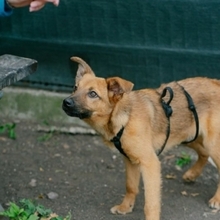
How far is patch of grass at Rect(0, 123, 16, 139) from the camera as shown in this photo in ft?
24.0

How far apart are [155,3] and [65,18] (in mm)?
1111

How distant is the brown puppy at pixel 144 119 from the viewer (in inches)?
202

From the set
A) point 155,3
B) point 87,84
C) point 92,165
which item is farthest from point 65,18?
point 87,84

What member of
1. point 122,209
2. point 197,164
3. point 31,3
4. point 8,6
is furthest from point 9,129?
point 31,3

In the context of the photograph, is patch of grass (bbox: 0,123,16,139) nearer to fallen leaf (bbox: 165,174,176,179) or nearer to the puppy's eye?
fallen leaf (bbox: 165,174,176,179)

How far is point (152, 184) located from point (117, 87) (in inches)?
34.3

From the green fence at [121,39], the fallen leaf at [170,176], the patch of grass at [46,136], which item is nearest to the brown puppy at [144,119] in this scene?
the fallen leaf at [170,176]

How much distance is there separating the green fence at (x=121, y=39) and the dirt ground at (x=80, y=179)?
30.2 inches

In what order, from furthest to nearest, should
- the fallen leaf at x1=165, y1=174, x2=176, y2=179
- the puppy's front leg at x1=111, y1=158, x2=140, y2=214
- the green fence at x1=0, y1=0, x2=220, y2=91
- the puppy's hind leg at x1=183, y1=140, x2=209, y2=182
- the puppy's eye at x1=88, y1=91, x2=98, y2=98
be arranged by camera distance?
the green fence at x1=0, y1=0, x2=220, y2=91 → the fallen leaf at x1=165, y1=174, x2=176, y2=179 → the puppy's hind leg at x1=183, y1=140, x2=209, y2=182 → the puppy's front leg at x1=111, y1=158, x2=140, y2=214 → the puppy's eye at x1=88, y1=91, x2=98, y2=98

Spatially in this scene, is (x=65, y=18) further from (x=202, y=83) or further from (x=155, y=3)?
(x=202, y=83)

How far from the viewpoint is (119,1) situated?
267 inches

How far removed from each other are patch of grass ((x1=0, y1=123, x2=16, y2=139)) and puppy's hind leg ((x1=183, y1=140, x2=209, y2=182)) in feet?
7.18

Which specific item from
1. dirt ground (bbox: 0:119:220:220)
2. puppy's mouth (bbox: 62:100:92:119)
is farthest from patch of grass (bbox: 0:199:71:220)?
puppy's mouth (bbox: 62:100:92:119)

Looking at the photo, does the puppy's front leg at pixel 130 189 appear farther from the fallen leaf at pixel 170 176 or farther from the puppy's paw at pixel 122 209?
the fallen leaf at pixel 170 176
